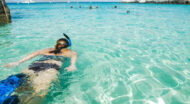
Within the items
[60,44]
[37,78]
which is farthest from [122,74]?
[37,78]

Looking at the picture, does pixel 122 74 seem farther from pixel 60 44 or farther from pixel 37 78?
pixel 37 78

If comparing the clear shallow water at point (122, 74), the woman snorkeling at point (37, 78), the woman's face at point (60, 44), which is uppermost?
the woman's face at point (60, 44)

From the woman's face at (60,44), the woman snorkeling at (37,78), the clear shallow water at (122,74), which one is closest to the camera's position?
the woman snorkeling at (37,78)

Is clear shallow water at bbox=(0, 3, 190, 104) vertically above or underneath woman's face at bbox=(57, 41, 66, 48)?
underneath

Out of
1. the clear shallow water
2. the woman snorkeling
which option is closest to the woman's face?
the woman snorkeling

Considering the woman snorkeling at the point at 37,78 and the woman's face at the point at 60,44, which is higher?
the woman's face at the point at 60,44

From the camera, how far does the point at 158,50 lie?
5859mm

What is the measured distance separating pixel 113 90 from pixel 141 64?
1.87 metres

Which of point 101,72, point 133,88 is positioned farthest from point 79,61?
point 133,88

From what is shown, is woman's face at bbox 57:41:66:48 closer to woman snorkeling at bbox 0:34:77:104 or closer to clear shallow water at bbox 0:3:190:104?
woman snorkeling at bbox 0:34:77:104

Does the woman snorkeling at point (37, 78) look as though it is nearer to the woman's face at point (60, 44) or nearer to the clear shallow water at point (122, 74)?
the woman's face at point (60, 44)

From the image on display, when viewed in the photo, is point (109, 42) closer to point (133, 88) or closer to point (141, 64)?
point (141, 64)

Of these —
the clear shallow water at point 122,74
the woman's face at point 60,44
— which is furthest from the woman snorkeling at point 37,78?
the clear shallow water at point 122,74

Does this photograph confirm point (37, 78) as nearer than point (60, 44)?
Yes
